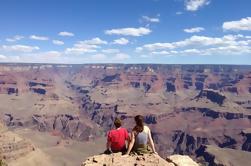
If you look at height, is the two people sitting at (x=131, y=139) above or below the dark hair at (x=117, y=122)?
below

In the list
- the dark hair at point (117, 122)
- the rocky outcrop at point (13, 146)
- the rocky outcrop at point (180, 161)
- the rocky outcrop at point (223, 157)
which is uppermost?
the dark hair at point (117, 122)

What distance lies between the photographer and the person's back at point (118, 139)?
843 inches

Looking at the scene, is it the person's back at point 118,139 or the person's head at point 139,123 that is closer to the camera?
the person's head at point 139,123

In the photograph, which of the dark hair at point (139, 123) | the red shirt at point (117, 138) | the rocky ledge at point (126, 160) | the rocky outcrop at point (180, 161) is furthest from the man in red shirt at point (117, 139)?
the rocky outcrop at point (180, 161)

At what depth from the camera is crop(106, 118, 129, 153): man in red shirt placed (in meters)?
21.4

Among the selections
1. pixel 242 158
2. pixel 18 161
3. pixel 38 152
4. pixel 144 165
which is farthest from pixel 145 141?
pixel 242 158

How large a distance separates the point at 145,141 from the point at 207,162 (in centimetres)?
14784

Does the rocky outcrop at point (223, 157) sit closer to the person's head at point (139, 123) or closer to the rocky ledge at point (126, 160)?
Result: the rocky ledge at point (126, 160)

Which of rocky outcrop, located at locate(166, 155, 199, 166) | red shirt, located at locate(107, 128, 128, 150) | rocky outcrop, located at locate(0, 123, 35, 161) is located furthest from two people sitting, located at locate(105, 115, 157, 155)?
rocky outcrop, located at locate(0, 123, 35, 161)

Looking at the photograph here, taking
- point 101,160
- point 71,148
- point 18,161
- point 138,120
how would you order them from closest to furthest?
point 138,120, point 101,160, point 18,161, point 71,148

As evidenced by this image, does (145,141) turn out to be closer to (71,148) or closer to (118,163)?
(118,163)

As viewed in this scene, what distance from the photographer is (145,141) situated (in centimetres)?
2078

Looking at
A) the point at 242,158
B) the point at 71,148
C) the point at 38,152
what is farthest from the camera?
the point at 71,148

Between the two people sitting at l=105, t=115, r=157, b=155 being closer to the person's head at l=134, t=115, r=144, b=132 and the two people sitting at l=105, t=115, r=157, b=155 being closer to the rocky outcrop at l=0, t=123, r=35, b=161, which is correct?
the person's head at l=134, t=115, r=144, b=132
